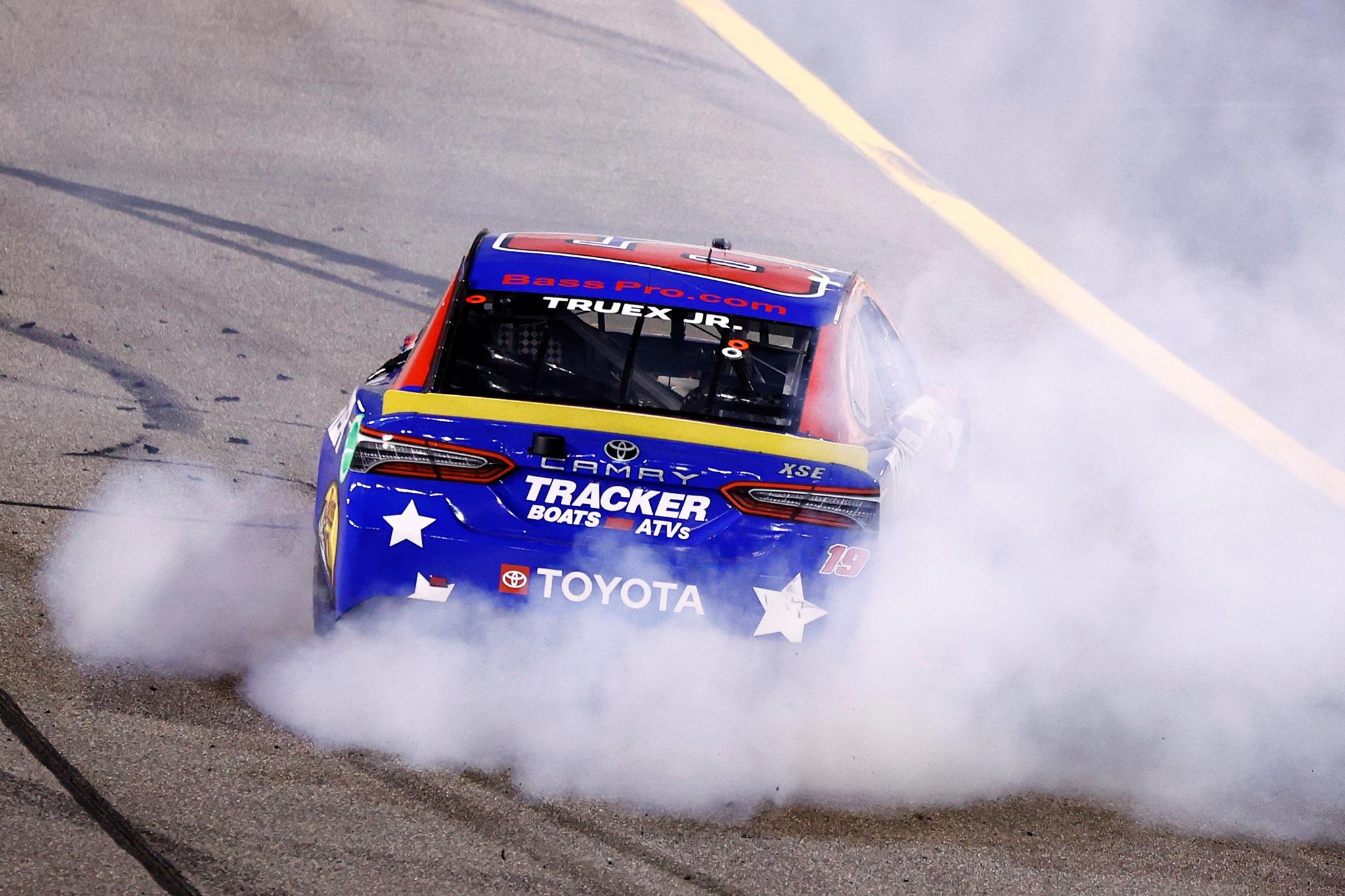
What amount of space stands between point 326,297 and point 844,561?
565cm

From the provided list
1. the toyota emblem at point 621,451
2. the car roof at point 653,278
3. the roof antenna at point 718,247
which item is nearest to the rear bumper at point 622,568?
the toyota emblem at point 621,451

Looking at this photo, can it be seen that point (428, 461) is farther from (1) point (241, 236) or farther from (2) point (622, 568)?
(1) point (241, 236)

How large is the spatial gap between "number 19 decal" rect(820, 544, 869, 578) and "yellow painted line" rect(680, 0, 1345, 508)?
484 centimetres

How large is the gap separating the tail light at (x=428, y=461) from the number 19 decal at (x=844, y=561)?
3.10 feet

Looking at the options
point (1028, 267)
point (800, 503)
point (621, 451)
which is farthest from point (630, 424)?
point (1028, 267)

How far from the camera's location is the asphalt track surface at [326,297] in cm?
429

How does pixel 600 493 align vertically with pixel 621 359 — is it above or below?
below

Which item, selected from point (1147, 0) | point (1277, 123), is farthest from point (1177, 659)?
point (1147, 0)

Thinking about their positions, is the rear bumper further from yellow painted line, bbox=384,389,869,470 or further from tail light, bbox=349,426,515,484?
yellow painted line, bbox=384,389,869,470

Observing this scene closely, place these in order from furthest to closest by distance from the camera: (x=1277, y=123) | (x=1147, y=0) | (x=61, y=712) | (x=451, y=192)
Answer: (x=1147, y=0), (x=1277, y=123), (x=451, y=192), (x=61, y=712)

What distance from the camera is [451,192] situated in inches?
456

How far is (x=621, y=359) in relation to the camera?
5469mm

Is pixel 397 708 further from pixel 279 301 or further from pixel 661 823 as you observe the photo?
pixel 279 301

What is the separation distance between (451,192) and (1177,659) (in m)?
6.98
